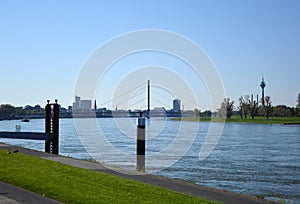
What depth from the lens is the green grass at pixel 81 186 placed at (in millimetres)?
10026

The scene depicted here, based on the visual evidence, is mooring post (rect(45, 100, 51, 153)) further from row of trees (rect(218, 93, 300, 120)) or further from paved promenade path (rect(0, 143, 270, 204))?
row of trees (rect(218, 93, 300, 120))

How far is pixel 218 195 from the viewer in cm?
1103

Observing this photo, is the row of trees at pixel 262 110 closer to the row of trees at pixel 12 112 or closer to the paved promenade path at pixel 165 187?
the row of trees at pixel 12 112

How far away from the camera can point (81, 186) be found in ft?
37.7

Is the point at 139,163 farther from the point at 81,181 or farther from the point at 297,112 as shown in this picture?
the point at 297,112

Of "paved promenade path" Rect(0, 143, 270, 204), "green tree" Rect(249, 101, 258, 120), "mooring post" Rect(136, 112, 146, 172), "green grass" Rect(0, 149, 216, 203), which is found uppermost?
"green tree" Rect(249, 101, 258, 120)

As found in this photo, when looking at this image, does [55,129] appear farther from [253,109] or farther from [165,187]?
[253,109]

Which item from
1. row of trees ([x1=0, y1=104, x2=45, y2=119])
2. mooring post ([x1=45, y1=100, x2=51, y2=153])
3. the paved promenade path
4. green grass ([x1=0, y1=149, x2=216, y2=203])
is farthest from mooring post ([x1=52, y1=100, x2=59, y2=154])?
row of trees ([x1=0, y1=104, x2=45, y2=119])

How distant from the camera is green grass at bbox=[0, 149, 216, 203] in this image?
10026mm

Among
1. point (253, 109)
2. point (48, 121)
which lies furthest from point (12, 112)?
point (48, 121)

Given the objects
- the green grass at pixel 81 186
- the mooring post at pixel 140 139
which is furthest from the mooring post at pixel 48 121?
the green grass at pixel 81 186

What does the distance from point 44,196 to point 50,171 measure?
401 centimetres

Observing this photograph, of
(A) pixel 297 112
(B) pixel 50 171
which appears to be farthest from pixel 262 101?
(B) pixel 50 171

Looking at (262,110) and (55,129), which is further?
(262,110)
